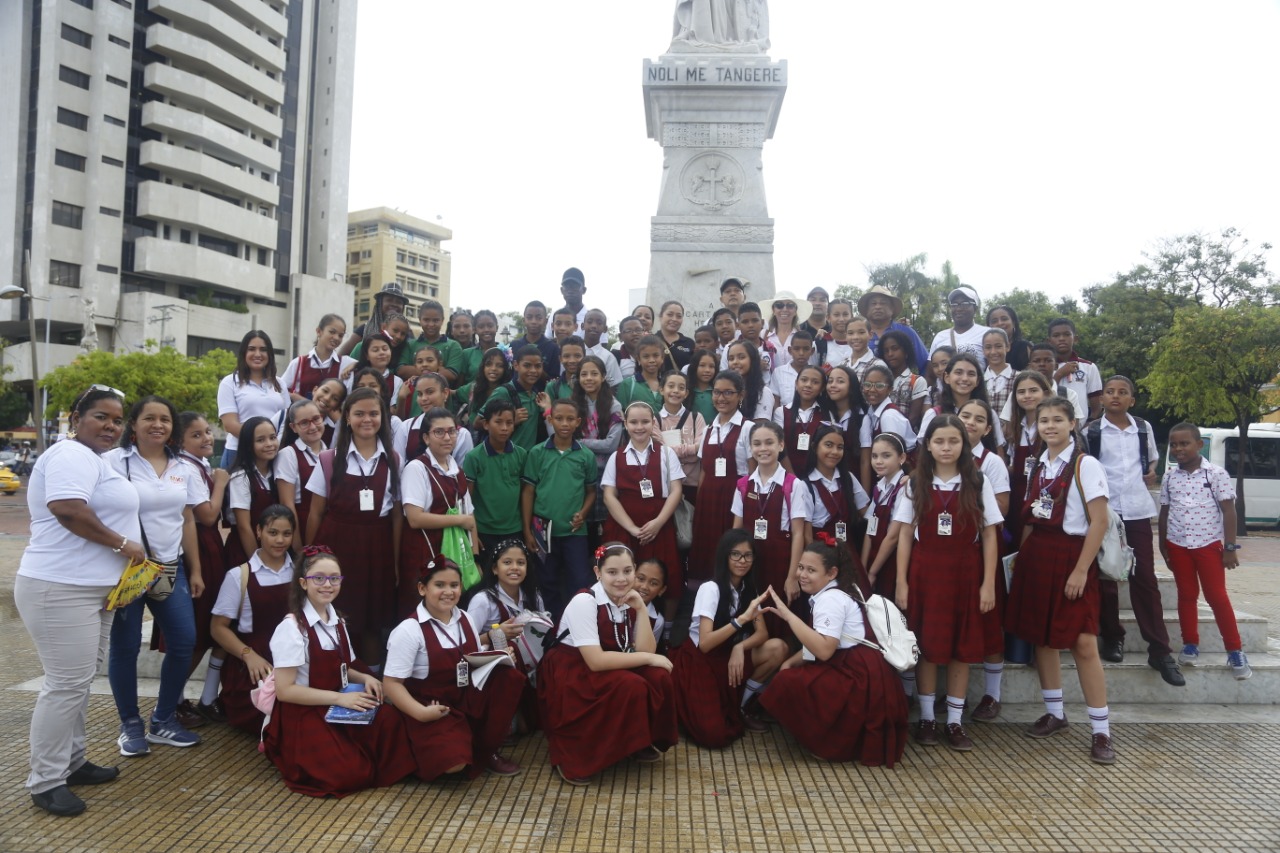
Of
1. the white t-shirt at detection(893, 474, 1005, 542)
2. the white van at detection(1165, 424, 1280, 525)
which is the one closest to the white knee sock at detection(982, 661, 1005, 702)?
the white t-shirt at detection(893, 474, 1005, 542)

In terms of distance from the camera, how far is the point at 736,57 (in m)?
10.1

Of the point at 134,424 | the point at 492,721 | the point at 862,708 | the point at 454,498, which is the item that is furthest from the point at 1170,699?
the point at 134,424

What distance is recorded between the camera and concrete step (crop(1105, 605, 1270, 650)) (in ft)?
17.6

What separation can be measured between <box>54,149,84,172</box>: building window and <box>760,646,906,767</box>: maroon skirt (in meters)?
41.9

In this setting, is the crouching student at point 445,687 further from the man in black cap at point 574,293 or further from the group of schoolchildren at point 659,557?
the man in black cap at point 574,293

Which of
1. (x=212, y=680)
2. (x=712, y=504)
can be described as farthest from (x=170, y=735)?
(x=712, y=504)

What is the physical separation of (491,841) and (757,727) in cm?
177

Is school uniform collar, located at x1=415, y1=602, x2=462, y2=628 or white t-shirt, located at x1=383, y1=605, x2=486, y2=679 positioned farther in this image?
school uniform collar, located at x1=415, y1=602, x2=462, y2=628

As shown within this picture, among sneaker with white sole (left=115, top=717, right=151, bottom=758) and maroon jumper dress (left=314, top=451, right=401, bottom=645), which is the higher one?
maroon jumper dress (left=314, top=451, right=401, bottom=645)

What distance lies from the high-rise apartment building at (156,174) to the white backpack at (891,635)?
3584 cm

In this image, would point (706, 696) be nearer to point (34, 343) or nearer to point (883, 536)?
point (883, 536)

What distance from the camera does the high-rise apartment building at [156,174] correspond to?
35.0 meters

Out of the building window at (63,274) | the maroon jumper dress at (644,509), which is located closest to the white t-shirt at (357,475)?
the maroon jumper dress at (644,509)

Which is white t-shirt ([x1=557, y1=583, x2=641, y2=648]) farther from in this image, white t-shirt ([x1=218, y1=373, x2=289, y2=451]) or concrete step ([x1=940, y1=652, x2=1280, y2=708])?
white t-shirt ([x1=218, y1=373, x2=289, y2=451])
